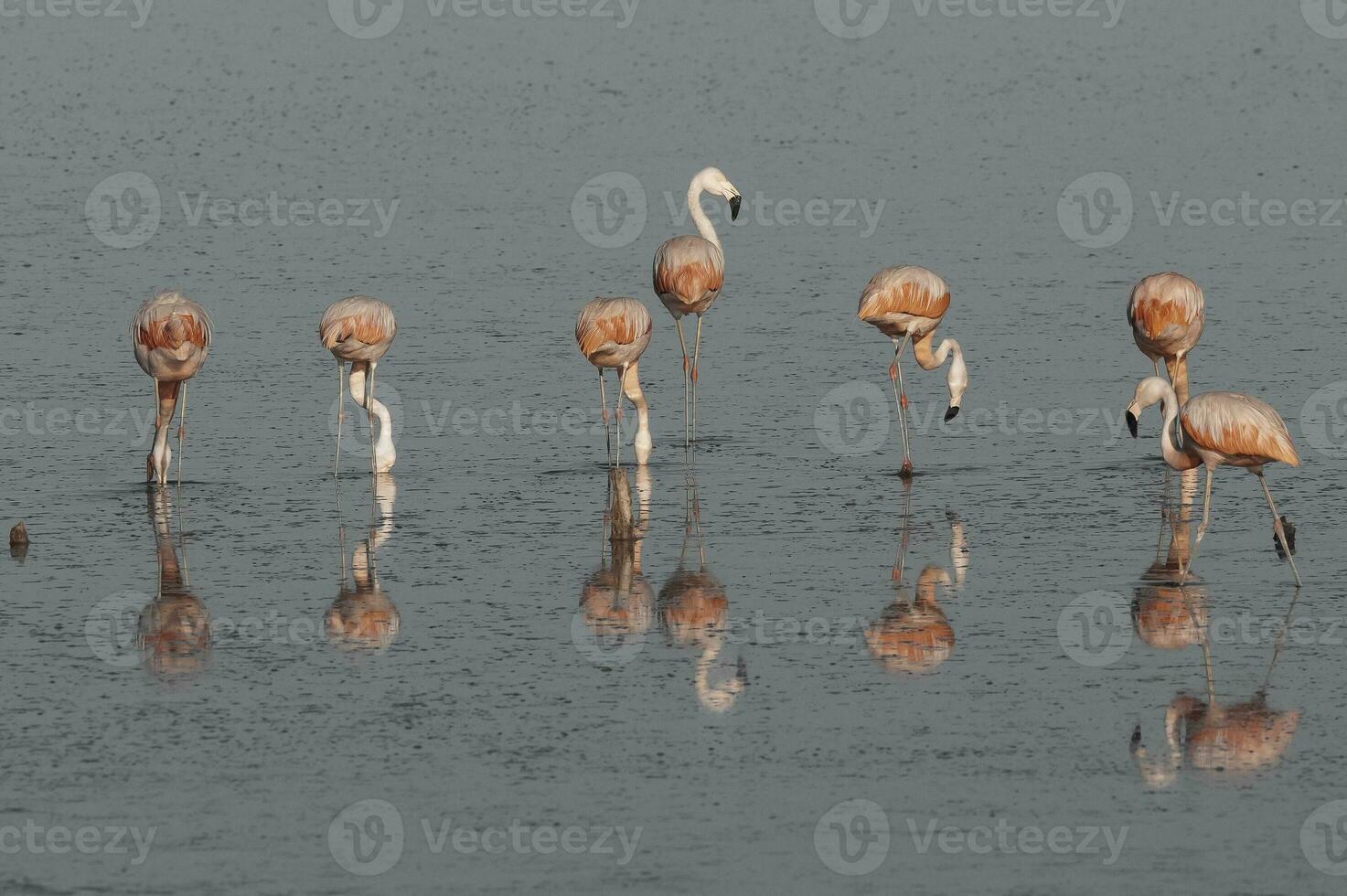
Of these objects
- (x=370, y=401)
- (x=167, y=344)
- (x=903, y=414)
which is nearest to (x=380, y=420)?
(x=370, y=401)

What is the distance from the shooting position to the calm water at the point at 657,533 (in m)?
6.46

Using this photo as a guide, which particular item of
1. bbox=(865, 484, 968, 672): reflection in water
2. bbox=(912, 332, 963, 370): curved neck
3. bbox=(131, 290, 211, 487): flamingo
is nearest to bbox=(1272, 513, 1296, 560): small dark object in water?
bbox=(865, 484, 968, 672): reflection in water

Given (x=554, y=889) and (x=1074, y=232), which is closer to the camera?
(x=554, y=889)

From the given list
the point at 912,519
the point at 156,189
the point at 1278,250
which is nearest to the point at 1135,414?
the point at 912,519

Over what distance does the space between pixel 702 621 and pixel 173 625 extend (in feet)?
7.31

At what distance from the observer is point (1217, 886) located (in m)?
5.89

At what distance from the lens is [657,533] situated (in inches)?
410

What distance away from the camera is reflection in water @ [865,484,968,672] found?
813cm

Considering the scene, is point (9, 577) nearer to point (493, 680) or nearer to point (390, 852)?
point (493, 680)

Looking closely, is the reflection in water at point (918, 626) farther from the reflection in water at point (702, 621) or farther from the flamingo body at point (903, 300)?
the flamingo body at point (903, 300)

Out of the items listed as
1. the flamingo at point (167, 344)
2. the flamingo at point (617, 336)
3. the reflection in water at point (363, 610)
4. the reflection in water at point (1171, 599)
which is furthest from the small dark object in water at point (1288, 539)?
the flamingo at point (167, 344)

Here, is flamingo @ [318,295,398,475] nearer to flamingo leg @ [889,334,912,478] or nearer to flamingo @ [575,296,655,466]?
flamingo @ [575,296,655,466]

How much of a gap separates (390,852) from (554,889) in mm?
581

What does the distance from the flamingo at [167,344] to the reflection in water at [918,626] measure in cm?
447
